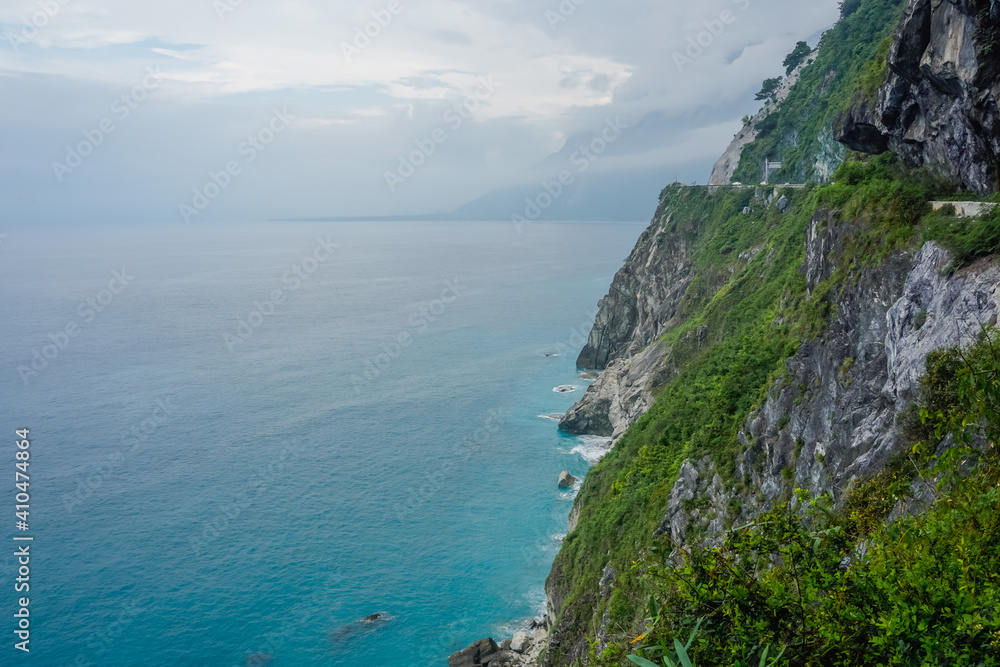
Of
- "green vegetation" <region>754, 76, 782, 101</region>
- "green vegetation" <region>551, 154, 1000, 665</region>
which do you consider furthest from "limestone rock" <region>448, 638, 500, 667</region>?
"green vegetation" <region>754, 76, 782, 101</region>

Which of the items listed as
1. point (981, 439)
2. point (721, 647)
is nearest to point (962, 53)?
point (981, 439)

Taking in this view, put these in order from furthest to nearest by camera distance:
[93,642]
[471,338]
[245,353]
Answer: [471,338]
[245,353]
[93,642]

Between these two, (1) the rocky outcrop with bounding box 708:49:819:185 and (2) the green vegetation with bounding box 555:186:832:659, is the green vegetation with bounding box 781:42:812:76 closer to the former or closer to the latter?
(1) the rocky outcrop with bounding box 708:49:819:185

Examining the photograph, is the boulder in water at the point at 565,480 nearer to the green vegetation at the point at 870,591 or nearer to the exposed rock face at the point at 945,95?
the exposed rock face at the point at 945,95

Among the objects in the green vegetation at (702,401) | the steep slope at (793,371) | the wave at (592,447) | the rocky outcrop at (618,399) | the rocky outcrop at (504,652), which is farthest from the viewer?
the wave at (592,447)

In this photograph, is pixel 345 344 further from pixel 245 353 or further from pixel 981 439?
pixel 981 439

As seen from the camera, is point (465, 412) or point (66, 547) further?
point (465, 412)

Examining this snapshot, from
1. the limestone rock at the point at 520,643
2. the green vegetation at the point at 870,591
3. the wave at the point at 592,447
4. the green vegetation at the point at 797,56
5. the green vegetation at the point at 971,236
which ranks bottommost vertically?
the limestone rock at the point at 520,643

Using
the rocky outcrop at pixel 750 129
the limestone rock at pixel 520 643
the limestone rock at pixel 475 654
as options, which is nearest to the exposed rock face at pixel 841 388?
the limestone rock at pixel 520 643
